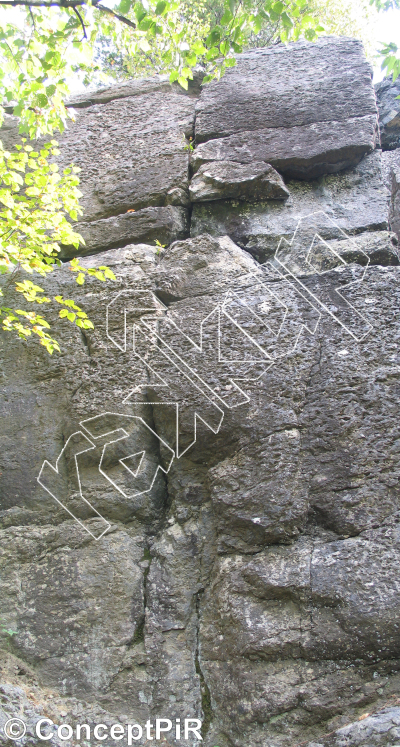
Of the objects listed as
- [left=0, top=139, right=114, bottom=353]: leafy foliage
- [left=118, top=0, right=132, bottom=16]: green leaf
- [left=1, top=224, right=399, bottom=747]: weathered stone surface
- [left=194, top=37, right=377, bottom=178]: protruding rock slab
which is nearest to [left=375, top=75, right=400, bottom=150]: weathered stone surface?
[left=194, top=37, right=377, bottom=178]: protruding rock slab

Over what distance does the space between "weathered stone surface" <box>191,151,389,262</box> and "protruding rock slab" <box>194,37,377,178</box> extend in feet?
0.36

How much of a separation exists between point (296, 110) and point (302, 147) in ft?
1.12

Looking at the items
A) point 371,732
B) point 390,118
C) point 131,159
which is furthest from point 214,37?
point 371,732

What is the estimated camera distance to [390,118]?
3.76 metres

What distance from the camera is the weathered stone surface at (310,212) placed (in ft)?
9.83

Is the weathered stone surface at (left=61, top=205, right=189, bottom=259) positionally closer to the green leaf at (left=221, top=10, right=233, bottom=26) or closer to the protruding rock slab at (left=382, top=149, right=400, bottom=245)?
the green leaf at (left=221, top=10, right=233, bottom=26)

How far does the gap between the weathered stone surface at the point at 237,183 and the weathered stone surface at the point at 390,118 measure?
123cm

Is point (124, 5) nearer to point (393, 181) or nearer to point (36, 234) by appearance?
point (36, 234)

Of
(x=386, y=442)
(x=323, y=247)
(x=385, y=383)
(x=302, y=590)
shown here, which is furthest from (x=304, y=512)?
(x=323, y=247)

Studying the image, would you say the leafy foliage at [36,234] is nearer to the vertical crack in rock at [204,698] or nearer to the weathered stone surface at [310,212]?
the weathered stone surface at [310,212]

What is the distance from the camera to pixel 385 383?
2.39m

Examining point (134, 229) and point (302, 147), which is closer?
point (302, 147)

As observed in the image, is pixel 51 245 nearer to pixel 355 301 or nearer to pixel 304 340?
pixel 304 340

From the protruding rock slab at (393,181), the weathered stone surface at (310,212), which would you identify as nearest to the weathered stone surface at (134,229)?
the weathered stone surface at (310,212)
